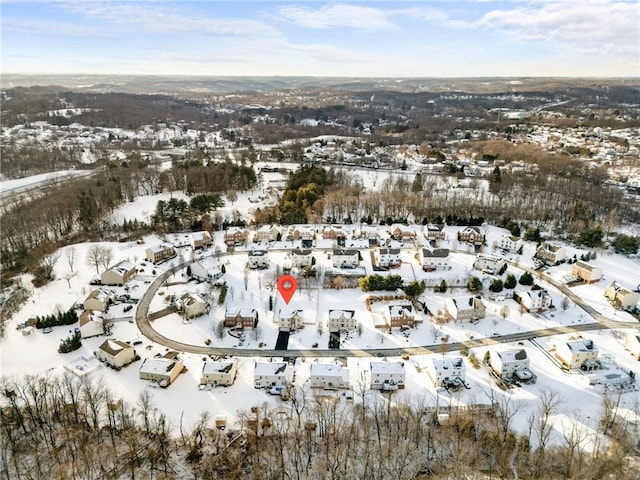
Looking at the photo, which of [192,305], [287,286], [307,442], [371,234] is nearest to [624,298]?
[371,234]

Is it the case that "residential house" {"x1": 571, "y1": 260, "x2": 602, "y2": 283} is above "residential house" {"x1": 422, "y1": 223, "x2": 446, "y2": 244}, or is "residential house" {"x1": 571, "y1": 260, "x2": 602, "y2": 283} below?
below

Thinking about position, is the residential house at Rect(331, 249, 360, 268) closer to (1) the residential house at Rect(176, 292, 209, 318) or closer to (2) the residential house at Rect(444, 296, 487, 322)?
(2) the residential house at Rect(444, 296, 487, 322)

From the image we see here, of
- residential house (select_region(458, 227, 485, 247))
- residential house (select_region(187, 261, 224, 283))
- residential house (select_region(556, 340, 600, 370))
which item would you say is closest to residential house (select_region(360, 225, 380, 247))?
residential house (select_region(458, 227, 485, 247))

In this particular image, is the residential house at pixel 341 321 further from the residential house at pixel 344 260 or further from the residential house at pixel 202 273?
the residential house at pixel 202 273

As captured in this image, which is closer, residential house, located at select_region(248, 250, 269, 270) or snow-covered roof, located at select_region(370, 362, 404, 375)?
snow-covered roof, located at select_region(370, 362, 404, 375)

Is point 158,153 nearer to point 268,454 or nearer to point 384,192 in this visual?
point 384,192

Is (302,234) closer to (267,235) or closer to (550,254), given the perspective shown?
(267,235)
